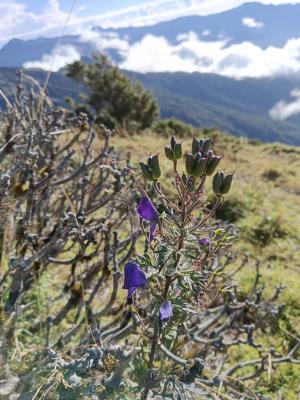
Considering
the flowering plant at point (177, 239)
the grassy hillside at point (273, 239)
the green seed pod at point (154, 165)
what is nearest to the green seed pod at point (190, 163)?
the flowering plant at point (177, 239)

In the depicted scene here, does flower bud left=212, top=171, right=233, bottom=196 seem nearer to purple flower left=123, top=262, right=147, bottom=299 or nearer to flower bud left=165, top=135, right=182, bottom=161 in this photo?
flower bud left=165, top=135, right=182, bottom=161

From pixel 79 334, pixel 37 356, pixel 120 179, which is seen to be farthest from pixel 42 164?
pixel 37 356

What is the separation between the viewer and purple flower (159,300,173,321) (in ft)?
5.21

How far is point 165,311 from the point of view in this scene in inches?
63.4

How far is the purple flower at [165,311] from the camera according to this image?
5.21ft

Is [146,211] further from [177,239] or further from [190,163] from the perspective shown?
[190,163]

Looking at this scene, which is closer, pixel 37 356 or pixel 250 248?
pixel 37 356

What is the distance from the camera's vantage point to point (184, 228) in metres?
1.62

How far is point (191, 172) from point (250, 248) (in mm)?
5333

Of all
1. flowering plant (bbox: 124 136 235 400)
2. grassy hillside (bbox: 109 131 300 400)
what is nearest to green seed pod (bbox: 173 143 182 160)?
flowering plant (bbox: 124 136 235 400)

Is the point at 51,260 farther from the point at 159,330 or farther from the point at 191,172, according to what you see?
the point at 191,172

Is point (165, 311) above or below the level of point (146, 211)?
below

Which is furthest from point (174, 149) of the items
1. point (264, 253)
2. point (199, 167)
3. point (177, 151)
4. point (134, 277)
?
point (264, 253)

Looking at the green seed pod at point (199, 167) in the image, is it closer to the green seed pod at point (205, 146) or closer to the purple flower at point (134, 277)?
the green seed pod at point (205, 146)
